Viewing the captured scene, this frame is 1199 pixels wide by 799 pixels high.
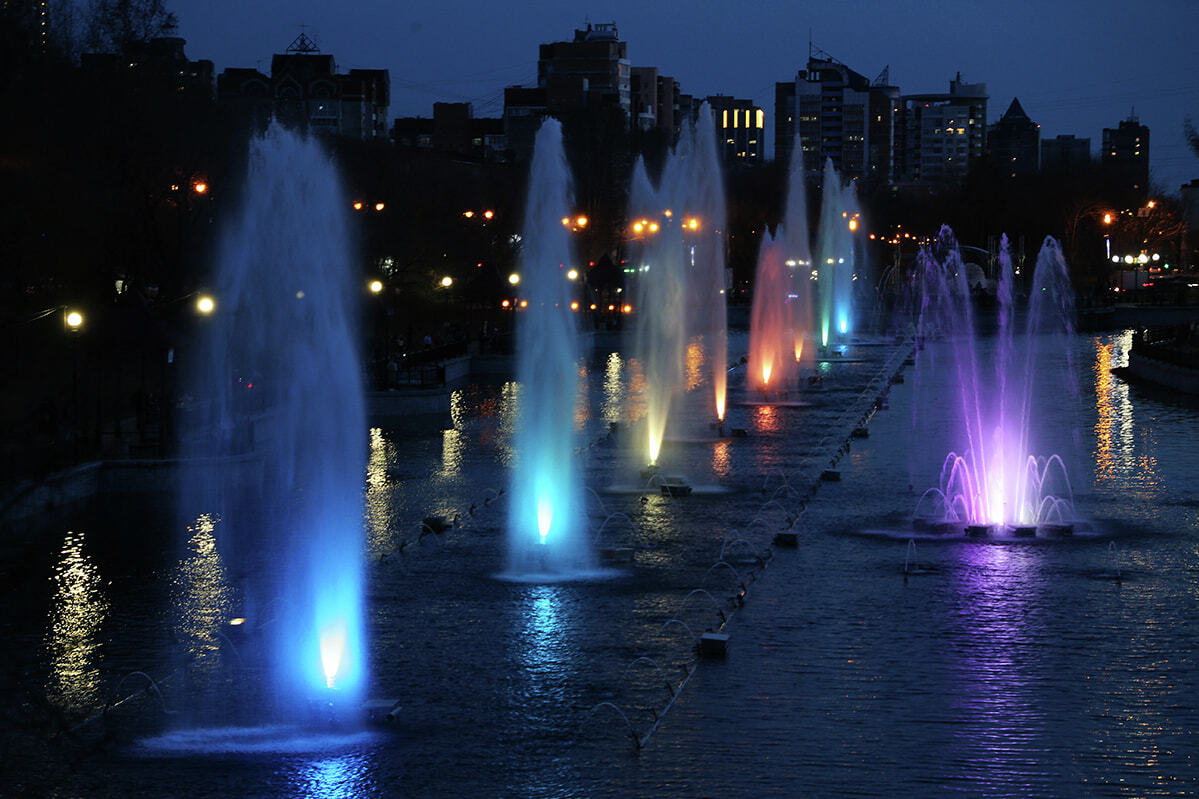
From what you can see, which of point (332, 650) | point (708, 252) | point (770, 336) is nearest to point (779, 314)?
point (770, 336)

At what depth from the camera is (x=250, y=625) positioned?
15.5 metres

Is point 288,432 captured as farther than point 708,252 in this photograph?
No

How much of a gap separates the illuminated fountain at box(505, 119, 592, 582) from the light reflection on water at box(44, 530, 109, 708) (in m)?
4.64

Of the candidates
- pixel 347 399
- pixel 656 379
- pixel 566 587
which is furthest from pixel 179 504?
pixel 656 379

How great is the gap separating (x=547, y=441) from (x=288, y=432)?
6.47m

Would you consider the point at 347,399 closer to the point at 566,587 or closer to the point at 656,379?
the point at 656,379

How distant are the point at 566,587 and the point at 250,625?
3496 millimetres

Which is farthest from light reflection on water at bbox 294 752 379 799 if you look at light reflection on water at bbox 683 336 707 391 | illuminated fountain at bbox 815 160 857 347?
illuminated fountain at bbox 815 160 857 347

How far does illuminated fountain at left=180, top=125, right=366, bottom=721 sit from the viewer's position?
49.3 ft

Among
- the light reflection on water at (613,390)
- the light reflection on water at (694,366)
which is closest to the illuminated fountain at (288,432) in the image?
the light reflection on water at (613,390)

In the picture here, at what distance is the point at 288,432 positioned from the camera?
31.8 m

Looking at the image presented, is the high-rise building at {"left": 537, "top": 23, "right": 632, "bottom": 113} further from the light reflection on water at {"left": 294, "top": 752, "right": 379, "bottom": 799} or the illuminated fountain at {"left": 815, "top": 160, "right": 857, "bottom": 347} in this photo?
the light reflection on water at {"left": 294, "top": 752, "right": 379, "bottom": 799}

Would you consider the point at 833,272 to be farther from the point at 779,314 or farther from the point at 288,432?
the point at 288,432

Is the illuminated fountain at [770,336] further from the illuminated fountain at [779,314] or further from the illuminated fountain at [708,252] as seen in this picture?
the illuminated fountain at [708,252]
